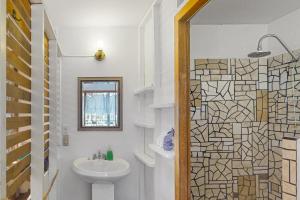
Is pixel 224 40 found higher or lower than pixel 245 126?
higher

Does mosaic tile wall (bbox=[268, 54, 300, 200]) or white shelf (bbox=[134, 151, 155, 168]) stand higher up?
mosaic tile wall (bbox=[268, 54, 300, 200])

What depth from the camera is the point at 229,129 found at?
1813 millimetres

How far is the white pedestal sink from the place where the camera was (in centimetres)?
334

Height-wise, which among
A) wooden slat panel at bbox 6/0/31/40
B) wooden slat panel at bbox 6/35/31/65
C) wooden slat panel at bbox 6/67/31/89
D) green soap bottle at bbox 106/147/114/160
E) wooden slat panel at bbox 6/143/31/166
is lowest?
green soap bottle at bbox 106/147/114/160

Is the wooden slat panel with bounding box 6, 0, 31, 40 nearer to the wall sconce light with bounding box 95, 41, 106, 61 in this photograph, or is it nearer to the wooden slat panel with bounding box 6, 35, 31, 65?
the wooden slat panel with bounding box 6, 35, 31, 65

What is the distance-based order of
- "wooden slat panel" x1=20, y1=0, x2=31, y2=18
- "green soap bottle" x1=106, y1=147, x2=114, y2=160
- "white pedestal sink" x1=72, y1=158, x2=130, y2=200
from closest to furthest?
"wooden slat panel" x1=20, y1=0, x2=31, y2=18 < "white pedestal sink" x1=72, y1=158, x2=130, y2=200 < "green soap bottle" x1=106, y1=147, x2=114, y2=160

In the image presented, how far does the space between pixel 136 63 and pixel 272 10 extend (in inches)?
109

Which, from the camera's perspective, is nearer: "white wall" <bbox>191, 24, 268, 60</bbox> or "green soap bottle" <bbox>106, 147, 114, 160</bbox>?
"white wall" <bbox>191, 24, 268, 60</bbox>

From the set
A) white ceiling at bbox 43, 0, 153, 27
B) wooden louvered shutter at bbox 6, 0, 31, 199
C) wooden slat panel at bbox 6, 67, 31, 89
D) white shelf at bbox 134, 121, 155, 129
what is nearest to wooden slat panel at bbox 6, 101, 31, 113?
wooden louvered shutter at bbox 6, 0, 31, 199

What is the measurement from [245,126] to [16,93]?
1170 mm

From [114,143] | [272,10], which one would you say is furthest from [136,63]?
[272,10]

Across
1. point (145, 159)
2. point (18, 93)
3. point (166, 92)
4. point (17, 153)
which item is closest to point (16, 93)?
point (18, 93)

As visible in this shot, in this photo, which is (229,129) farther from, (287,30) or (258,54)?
(287,30)

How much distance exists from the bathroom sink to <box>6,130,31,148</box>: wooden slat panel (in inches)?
64.9
